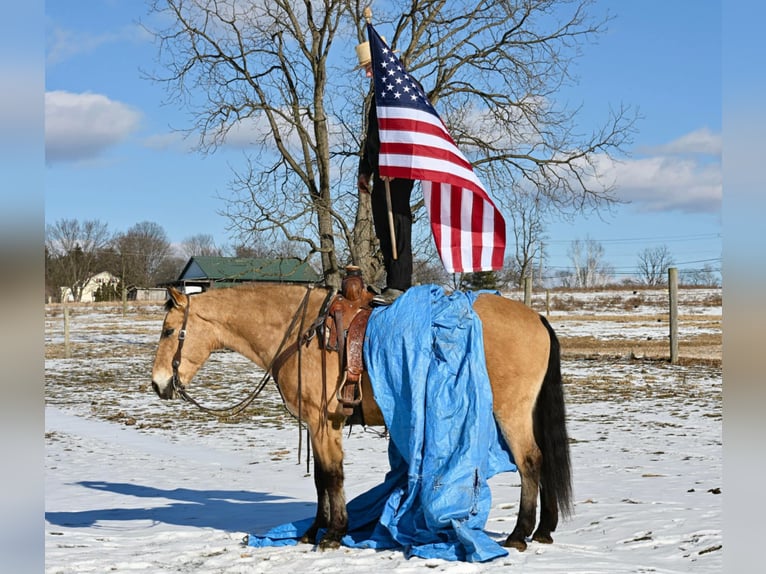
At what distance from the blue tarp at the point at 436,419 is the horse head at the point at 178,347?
1.28m

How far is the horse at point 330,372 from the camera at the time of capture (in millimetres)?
4848

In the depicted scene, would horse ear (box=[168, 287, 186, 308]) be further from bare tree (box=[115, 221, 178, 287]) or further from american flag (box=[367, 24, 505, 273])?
bare tree (box=[115, 221, 178, 287])

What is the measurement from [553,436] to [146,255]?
2905 inches

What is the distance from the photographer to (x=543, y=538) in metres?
4.91

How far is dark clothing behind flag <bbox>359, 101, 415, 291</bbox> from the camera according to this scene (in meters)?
5.51

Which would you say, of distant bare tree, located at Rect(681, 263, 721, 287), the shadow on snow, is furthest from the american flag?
distant bare tree, located at Rect(681, 263, 721, 287)

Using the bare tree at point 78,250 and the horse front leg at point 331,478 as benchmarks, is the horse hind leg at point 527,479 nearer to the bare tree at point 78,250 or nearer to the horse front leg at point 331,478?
the horse front leg at point 331,478

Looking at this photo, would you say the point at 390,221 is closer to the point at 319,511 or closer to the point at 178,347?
the point at 178,347

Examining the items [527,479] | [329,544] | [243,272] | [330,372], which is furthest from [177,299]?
[243,272]

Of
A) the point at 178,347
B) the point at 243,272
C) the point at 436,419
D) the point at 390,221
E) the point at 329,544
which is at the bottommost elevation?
the point at 329,544

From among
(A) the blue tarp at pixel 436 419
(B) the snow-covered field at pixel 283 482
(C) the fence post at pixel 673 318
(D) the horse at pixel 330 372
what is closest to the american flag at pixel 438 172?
(D) the horse at pixel 330 372

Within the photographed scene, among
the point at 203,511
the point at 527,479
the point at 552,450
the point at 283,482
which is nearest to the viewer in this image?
the point at 527,479
